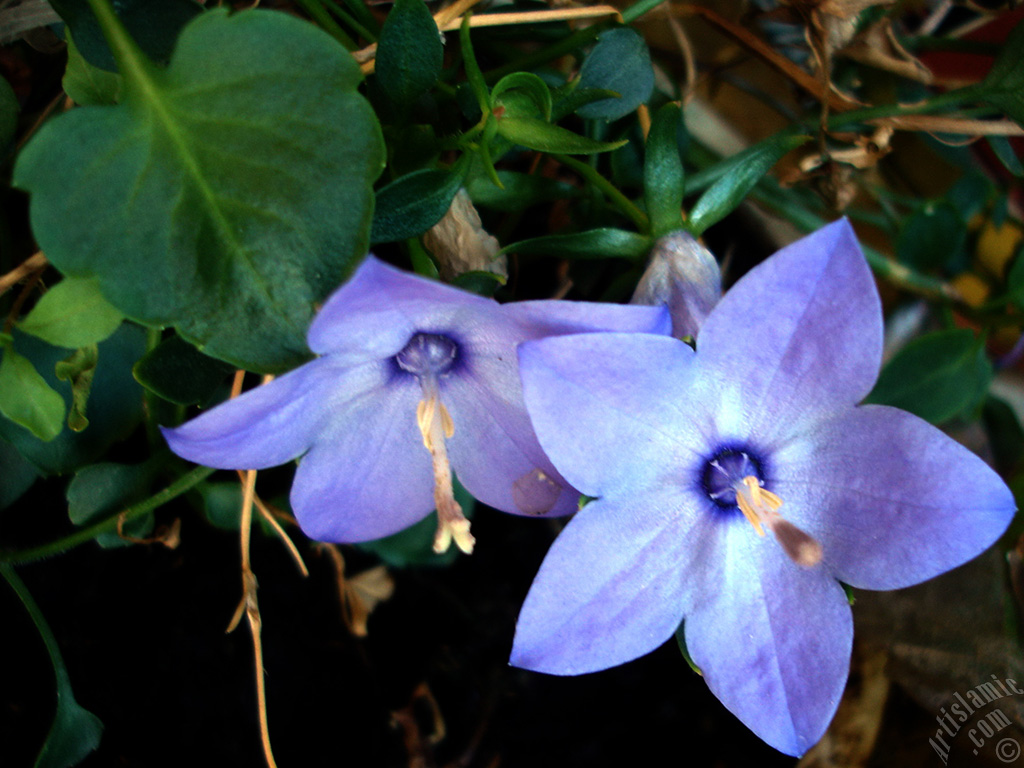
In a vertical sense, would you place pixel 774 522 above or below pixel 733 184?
below

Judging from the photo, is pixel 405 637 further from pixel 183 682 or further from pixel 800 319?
pixel 800 319

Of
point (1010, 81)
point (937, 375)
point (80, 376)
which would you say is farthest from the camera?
point (937, 375)

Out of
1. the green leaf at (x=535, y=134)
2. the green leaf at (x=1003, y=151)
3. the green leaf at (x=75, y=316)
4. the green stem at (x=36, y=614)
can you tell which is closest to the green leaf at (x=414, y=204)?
the green leaf at (x=535, y=134)

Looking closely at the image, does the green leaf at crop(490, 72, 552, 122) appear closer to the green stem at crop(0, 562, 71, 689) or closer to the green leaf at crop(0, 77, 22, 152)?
the green leaf at crop(0, 77, 22, 152)

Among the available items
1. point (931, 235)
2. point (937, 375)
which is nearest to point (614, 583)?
point (937, 375)

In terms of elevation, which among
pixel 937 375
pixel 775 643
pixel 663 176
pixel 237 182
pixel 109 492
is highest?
pixel 237 182

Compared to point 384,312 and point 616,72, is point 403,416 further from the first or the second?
point 616,72
